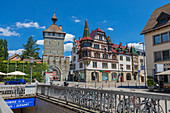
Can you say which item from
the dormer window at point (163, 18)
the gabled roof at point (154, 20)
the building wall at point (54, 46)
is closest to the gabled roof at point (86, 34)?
the building wall at point (54, 46)

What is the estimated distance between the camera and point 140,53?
58531 mm

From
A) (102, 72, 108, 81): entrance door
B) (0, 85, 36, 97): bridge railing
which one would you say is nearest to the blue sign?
(0, 85, 36, 97): bridge railing

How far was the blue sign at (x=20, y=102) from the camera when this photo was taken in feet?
43.2

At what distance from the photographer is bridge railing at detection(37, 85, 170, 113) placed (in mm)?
4438

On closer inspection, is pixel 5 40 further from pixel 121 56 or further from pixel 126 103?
pixel 126 103

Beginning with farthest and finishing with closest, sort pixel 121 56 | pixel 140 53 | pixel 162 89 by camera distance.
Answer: pixel 140 53
pixel 121 56
pixel 162 89

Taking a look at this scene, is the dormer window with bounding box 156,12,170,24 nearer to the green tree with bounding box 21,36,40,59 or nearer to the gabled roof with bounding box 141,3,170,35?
the gabled roof with bounding box 141,3,170,35

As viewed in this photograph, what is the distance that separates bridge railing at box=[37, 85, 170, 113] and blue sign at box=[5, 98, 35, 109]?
4586mm

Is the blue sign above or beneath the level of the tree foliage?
beneath

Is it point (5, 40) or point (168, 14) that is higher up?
point (5, 40)

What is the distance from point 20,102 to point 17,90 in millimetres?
1883

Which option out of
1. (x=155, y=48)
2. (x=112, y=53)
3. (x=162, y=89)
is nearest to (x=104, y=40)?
(x=112, y=53)

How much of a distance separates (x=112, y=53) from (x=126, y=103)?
44.7 meters

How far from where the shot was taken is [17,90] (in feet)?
49.2
